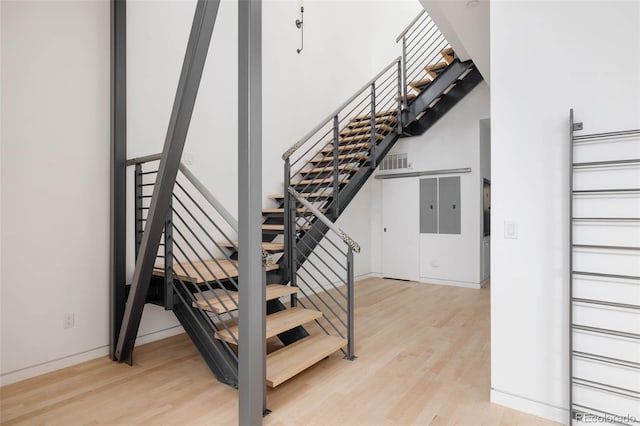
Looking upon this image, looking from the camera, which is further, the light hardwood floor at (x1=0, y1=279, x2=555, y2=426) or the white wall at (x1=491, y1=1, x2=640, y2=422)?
the light hardwood floor at (x1=0, y1=279, x2=555, y2=426)

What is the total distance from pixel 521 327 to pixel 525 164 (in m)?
0.97

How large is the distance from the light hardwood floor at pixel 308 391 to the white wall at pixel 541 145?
0.32 metres

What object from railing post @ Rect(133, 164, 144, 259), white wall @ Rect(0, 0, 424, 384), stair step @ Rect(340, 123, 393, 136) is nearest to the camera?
white wall @ Rect(0, 0, 424, 384)

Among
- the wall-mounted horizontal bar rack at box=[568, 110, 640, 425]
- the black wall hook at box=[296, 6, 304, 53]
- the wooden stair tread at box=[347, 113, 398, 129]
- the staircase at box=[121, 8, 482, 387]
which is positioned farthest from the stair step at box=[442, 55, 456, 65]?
the wall-mounted horizontal bar rack at box=[568, 110, 640, 425]

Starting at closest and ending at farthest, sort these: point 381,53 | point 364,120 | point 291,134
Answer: point 291,134 → point 364,120 → point 381,53

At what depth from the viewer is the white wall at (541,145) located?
1.86 metres

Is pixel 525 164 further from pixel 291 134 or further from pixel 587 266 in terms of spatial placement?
pixel 291 134

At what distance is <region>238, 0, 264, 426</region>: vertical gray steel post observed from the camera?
188cm

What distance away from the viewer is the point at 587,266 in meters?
1.90

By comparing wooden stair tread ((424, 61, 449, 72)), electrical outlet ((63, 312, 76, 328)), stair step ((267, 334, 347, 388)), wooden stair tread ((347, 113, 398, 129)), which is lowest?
stair step ((267, 334, 347, 388))

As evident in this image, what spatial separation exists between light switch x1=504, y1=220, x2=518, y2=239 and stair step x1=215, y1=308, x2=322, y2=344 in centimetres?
158

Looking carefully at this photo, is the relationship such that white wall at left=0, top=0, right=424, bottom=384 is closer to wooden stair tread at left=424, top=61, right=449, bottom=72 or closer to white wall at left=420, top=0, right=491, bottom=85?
white wall at left=420, top=0, right=491, bottom=85

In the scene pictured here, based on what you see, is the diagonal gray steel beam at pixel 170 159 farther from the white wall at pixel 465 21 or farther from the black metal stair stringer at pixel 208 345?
the white wall at pixel 465 21

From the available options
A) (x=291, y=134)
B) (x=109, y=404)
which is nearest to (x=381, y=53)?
(x=291, y=134)
